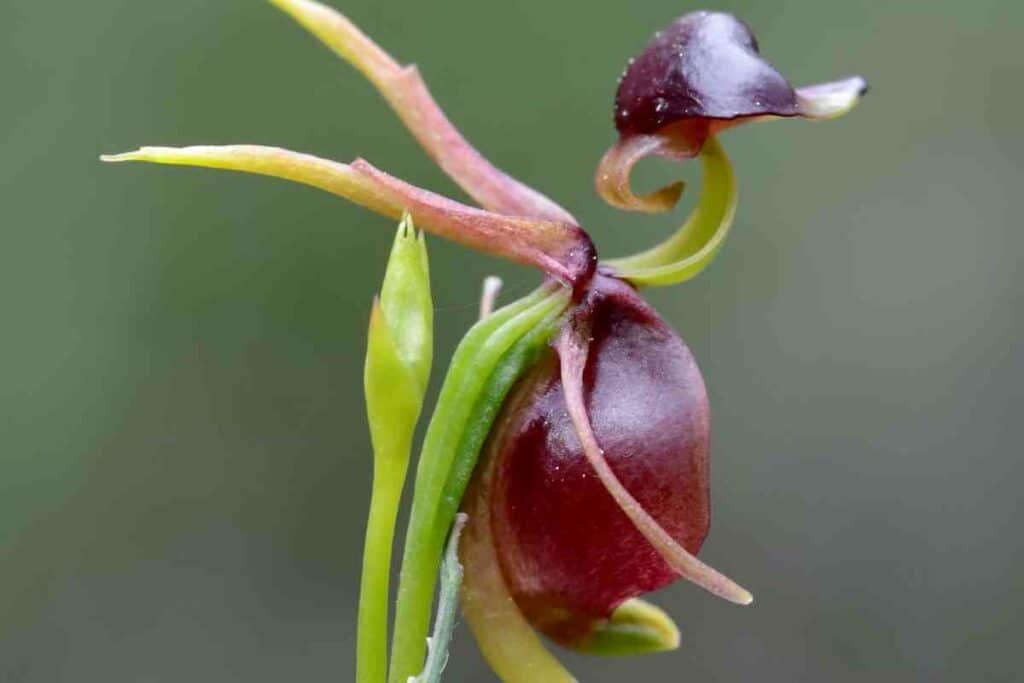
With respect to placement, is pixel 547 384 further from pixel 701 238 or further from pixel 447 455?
pixel 701 238

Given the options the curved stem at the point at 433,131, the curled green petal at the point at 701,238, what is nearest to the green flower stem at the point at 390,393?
the curved stem at the point at 433,131

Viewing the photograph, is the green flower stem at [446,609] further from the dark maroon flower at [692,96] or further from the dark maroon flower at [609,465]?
the dark maroon flower at [692,96]

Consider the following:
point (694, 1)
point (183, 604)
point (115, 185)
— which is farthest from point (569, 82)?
point (183, 604)

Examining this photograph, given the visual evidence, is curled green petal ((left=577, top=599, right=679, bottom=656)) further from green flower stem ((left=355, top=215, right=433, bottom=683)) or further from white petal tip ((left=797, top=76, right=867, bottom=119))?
white petal tip ((left=797, top=76, right=867, bottom=119))

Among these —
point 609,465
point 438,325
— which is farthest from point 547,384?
point 438,325

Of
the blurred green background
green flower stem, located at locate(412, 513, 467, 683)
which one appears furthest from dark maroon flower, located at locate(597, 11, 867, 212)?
the blurred green background

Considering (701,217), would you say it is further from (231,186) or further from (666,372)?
(231,186)
